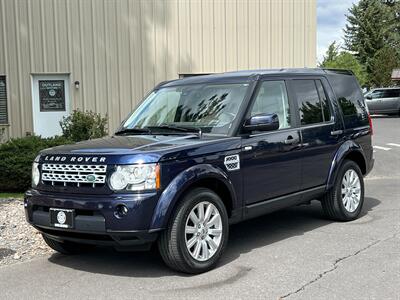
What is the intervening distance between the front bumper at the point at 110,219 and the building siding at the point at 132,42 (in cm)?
989

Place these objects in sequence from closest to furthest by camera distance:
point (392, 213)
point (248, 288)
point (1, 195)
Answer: point (248, 288) → point (392, 213) → point (1, 195)

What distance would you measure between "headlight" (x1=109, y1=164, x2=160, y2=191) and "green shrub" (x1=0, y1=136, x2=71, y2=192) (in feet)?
15.3

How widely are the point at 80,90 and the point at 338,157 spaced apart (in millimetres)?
9187

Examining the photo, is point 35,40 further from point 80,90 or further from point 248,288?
point 248,288

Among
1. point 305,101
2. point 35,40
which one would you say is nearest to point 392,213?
point 305,101

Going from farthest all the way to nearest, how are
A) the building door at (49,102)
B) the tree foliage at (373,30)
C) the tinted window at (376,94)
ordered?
the tree foliage at (373,30), the tinted window at (376,94), the building door at (49,102)

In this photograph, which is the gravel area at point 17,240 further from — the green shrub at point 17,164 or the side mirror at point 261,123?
the side mirror at point 261,123

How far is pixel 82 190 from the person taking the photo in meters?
5.06

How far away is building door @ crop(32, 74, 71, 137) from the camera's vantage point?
1450 cm

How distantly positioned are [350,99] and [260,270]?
332cm

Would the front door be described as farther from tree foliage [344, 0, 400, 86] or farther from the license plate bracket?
tree foliage [344, 0, 400, 86]

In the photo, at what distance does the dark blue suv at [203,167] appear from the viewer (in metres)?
4.91

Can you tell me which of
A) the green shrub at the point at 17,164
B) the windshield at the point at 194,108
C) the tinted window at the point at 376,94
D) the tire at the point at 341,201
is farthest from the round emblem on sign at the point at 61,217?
the tinted window at the point at 376,94

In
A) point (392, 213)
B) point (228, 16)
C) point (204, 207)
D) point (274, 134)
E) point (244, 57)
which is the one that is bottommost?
point (392, 213)
